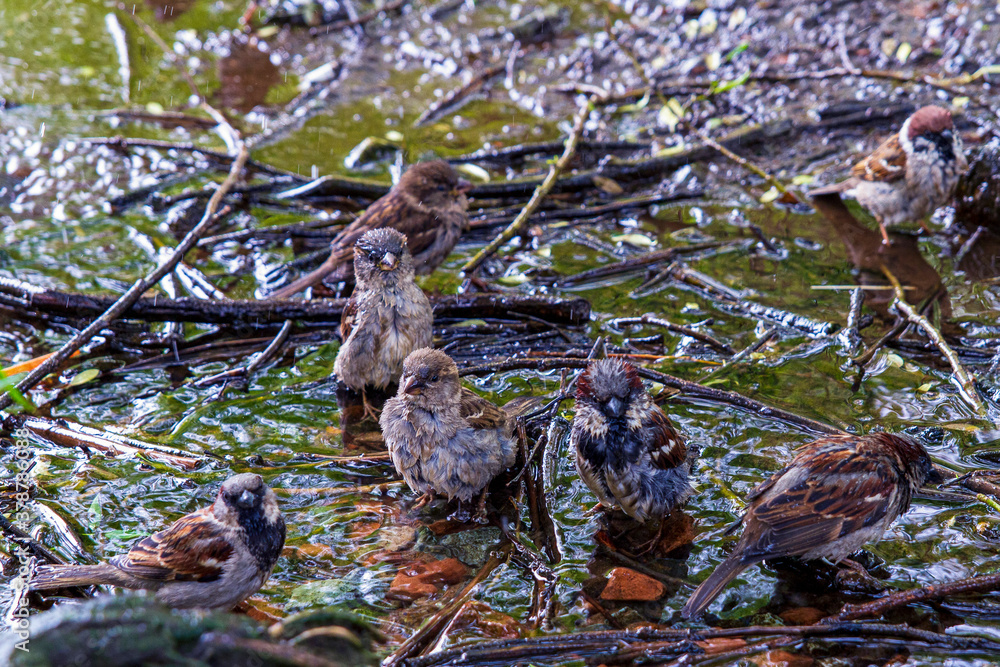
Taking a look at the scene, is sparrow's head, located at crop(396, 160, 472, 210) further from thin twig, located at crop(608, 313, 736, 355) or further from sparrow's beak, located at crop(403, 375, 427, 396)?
sparrow's beak, located at crop(403, 375, 427, 396)

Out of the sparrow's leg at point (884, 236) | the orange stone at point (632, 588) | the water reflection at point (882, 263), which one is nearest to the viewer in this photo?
the orange stone at point (632, 588)

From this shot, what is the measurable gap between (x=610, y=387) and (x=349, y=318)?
6.78ft

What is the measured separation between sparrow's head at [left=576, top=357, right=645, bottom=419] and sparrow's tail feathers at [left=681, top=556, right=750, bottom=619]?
2.60 feet

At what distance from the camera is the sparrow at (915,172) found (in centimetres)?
630

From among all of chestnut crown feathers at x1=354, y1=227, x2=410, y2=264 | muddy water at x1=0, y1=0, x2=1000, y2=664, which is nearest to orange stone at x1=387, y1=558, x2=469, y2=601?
muddy water at x1=0, y1=0, x2=1000, y2=664

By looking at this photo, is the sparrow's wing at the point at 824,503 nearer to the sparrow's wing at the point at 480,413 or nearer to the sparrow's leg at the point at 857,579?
the sparrow's leg at the point at 857,579

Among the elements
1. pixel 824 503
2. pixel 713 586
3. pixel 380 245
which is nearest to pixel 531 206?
pixel 380 245

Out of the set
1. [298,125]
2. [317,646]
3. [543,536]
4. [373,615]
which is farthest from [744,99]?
[317,646]

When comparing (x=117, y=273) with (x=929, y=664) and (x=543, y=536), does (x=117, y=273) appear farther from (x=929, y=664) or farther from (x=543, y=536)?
(x=929, y=664)

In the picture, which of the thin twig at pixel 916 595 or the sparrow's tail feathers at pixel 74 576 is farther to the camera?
the sparrow's tail feathers at pixel 74 576

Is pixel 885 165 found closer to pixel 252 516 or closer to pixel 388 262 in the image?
pixel 388 262

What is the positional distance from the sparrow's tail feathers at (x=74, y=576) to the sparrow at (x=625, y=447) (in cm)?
207

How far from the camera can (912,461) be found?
3.67 m

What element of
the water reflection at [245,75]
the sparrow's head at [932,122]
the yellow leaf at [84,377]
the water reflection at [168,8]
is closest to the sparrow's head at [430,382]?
the yellow leaf at [84,377]
